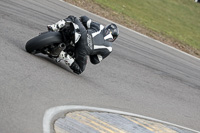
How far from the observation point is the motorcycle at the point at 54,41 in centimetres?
859

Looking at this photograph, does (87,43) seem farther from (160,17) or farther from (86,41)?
(160,17)

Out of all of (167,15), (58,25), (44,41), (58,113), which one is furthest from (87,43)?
(167,15)

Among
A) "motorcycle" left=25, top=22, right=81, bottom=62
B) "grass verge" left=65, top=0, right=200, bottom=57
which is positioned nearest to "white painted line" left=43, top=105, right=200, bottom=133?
"motorcycle" left=25, top=22, right=81, bottom=62

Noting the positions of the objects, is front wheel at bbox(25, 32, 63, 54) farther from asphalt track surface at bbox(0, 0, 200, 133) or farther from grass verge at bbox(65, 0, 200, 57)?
grass verge at bbox(65, 0, 200, 57)

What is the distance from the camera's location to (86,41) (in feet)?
29.9

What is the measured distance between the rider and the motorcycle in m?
0.15

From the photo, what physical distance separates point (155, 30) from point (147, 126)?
1380 centimetres

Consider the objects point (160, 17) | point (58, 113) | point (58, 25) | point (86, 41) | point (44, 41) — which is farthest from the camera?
point (160, 17)

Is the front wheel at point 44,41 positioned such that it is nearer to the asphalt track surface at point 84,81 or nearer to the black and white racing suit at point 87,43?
the asphalt track surface at point 84,81

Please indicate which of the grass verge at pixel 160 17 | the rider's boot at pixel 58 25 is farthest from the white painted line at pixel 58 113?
the grass verge at pixel 160 17

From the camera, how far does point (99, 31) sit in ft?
30.7

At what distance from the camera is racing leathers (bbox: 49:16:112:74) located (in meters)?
9.05

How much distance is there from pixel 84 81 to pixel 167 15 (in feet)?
59.8

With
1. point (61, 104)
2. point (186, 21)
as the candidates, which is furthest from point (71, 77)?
point (186, 21)
